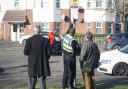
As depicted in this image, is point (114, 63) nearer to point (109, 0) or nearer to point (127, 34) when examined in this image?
point (127, 34)

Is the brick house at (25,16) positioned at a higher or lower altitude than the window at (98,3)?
lower

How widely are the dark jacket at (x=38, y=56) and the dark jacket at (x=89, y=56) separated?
1.33 metres

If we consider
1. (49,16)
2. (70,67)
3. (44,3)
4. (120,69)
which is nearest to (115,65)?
(120,69)

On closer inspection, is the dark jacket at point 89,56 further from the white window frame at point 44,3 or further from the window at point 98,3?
the white window frame at point 44,3

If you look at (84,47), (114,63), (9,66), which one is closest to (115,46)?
(9,66)

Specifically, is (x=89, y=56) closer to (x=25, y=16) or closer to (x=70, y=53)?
(x=70, y=53)

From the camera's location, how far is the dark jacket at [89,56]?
47.7ft

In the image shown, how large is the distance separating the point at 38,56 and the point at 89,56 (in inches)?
69.7

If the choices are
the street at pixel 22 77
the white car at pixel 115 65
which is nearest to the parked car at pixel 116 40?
the street at pixel 22 77

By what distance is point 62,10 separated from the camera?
57.6m

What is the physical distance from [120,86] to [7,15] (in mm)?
42104

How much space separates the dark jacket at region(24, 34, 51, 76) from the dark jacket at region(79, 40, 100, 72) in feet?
4.37

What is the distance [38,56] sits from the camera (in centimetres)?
1355

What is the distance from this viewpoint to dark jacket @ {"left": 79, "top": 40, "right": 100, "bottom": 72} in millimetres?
14531
